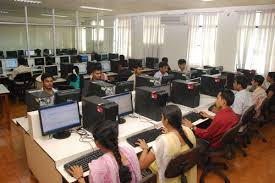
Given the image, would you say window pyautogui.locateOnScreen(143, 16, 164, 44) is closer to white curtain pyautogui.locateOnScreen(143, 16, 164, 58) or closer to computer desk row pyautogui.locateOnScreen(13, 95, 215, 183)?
white curtain pyautogui.locateOnScreen(143, 16, 164, 58)

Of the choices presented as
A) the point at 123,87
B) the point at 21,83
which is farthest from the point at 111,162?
the point at 21,83

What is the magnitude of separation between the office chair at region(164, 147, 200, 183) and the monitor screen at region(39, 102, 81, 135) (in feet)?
4.16

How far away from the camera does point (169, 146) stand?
1805mm

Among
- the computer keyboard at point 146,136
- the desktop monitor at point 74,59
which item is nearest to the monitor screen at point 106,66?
the desktop monitor at point 74,59

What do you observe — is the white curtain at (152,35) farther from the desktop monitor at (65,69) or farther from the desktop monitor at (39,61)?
the desktop monitor at (39,61)

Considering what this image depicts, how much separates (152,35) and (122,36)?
1753 millimetres

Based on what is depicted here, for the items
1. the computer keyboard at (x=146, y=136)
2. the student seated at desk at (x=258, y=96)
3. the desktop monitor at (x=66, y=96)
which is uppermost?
the desktop monitor at (x=66, y=96)

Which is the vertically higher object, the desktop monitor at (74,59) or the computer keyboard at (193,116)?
the desktop monitor at (74,59)

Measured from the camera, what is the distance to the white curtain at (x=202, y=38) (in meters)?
7.04

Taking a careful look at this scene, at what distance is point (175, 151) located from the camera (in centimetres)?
183

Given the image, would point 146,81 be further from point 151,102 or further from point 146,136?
point 146,136

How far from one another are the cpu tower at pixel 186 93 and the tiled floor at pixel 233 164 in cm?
111

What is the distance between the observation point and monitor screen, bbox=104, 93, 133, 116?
2900 mm

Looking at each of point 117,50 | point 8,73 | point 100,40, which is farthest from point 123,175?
point 100,40
